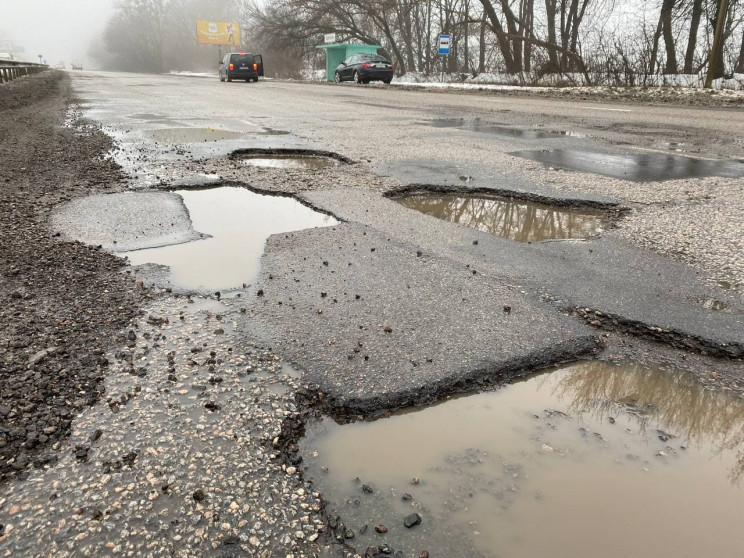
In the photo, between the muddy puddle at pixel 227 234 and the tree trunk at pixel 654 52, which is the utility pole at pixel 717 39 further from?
the muddy puddle at pixel 227 234

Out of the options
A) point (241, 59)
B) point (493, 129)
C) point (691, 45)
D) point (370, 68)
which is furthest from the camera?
point (241, 59)

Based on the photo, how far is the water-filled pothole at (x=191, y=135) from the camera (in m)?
8.52

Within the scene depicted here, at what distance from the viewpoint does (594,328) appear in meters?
2.72

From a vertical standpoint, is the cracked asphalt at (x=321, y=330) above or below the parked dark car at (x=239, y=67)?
below

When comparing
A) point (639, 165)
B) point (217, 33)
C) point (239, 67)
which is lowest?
point (639, 165)

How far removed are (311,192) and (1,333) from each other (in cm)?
315

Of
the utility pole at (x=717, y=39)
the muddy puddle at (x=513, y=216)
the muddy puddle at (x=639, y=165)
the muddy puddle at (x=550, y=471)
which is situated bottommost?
the muddy puddle at (x=550, y=471)

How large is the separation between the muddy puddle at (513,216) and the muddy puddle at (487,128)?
4.38m

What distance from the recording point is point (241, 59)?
112 ft

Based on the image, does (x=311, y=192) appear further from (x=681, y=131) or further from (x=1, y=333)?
(x=681, y=131)

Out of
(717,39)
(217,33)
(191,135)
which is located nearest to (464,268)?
(191,135)

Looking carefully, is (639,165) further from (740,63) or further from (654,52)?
(740,63)

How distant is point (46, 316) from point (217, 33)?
241 ft

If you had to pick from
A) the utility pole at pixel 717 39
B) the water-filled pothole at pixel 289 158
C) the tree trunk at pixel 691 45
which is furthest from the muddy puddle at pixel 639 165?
the tree trunk at pixel 691 45
